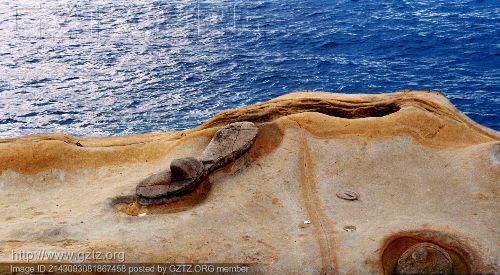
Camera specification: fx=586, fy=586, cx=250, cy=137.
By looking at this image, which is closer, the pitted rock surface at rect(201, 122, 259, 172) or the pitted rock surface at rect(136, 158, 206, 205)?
the pitted rock surface at rect(136, 158, 206, 205)

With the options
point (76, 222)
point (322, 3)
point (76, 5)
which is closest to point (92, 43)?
point (76, 5)

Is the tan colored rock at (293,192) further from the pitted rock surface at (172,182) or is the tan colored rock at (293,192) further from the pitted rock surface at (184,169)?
the pitted rock surface at (184,169)

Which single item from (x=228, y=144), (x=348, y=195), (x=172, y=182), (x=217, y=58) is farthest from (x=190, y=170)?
(x=217, y=58)

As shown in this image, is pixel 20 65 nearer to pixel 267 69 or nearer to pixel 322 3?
pixel 267 69

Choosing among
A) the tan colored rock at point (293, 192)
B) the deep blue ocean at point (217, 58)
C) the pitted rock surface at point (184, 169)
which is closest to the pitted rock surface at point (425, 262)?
the tan colored rock at point (293, 192)

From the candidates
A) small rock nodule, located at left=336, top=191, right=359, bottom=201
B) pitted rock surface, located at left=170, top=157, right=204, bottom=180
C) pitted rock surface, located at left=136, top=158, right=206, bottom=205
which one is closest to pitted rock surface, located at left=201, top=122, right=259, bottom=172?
pitted rock surface, located at left=170, top=157, right=204, bottom=180

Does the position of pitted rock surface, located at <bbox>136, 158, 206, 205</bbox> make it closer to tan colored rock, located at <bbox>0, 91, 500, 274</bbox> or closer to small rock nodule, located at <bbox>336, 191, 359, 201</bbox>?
tan colored rock, located at <bbox>0, 91, 500, 274</bbox>

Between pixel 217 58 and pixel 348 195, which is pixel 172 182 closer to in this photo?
pixel 348 195
